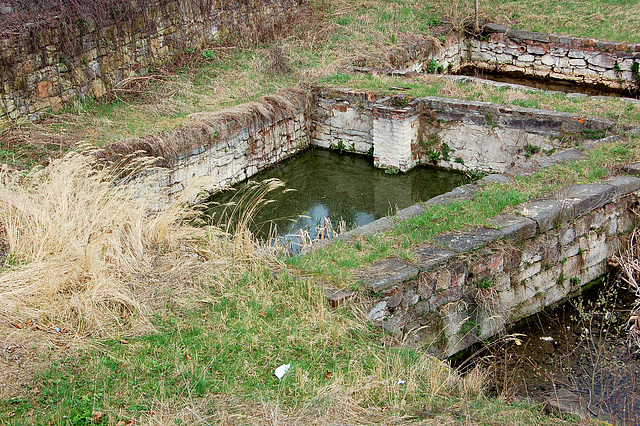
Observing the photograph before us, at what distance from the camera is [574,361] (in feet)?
20.5

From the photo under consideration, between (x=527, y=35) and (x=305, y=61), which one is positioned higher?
(x=305, y=61)

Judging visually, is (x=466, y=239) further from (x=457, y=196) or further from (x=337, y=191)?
(x=337, y=191)

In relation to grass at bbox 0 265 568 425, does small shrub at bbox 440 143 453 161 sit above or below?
below

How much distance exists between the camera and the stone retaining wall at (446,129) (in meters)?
9.83

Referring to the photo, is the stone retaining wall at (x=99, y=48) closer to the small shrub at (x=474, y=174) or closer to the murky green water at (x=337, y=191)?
the murky green water at (x=337, y=191)

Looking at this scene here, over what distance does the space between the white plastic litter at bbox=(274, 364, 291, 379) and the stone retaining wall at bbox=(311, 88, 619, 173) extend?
19.6 feet

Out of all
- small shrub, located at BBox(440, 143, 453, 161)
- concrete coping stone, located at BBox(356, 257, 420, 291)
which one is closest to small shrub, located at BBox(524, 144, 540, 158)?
small shrub, located at BBox(440, 143, 453, 161)

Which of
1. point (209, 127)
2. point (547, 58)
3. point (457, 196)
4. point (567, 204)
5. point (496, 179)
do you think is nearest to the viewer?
point (567, 204)

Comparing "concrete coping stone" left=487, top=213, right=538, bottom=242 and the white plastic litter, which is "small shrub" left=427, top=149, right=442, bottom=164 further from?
the white plastic litter

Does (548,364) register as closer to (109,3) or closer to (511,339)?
(511,339)

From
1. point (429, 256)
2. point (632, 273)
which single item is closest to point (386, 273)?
point (429, 256)

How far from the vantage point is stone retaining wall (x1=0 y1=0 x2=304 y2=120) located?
9578 millimetres

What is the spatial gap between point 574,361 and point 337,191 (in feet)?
16.3

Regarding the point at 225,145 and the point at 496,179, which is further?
the point at 225,145
